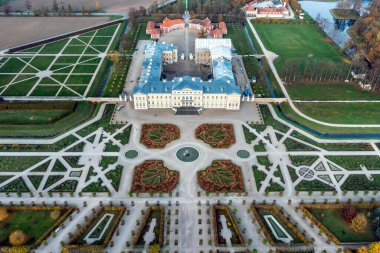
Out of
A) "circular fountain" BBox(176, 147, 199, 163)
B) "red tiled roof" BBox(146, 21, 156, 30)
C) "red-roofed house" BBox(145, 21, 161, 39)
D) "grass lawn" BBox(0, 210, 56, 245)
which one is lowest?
"grass lawn" BBox(0, 210, 56, 245)

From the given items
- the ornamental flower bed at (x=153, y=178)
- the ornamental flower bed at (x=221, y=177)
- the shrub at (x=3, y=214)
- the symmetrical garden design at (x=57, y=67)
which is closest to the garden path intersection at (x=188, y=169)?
the ornamental flower bed at (x=153, y=178)

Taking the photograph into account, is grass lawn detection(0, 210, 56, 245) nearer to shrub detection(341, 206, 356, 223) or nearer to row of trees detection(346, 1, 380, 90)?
shrub detection(341, 206, 356, 223)

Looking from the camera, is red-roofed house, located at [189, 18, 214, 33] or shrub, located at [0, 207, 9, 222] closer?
shrub, located at [0, 207, 9, 222]

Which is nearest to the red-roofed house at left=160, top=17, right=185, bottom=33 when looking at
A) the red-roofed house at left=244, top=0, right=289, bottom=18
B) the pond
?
the red-roofed house at left=244, top=0, right=289, bottom=18

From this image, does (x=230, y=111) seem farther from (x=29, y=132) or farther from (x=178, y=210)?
(x=29, y=132)

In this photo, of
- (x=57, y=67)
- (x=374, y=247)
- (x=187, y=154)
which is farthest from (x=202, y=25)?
(x=374, y=247)

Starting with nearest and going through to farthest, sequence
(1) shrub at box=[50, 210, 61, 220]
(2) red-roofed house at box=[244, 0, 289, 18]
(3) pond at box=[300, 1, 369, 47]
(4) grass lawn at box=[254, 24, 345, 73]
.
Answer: (1) shrub at box=[50, 210, 61, 220]
(4) grass lawn at box=[254, 24, 345, 73]
(3) pond at box=[300, 1, 369, 47]
(2) red-roofed house at box=[244, 0, 289, 18]

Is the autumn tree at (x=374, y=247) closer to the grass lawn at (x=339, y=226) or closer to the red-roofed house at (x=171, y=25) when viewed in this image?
the grass lawn at (x=339, y=226)

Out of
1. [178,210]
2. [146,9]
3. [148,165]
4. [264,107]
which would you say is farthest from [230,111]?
[146,9]

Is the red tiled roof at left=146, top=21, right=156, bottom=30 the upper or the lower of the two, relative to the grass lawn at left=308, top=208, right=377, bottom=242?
upper
